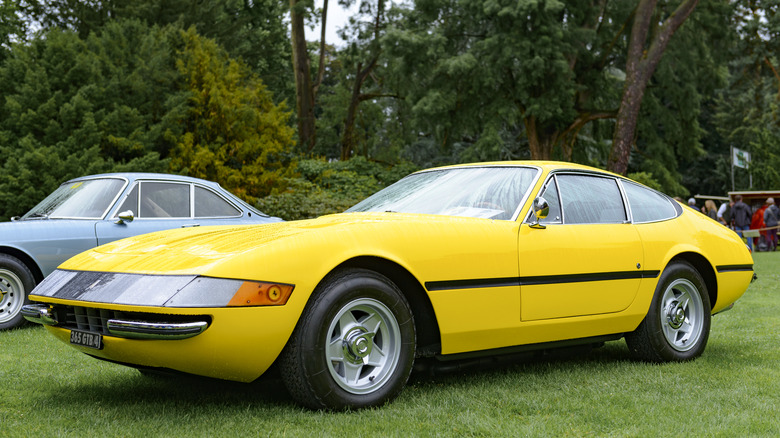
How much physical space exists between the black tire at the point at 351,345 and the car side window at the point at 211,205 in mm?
4832

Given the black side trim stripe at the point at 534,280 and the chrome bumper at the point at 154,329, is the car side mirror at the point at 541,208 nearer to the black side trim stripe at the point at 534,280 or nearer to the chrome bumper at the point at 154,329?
the black side trim stripe at the point at 534,280

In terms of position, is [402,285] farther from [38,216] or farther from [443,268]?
[38,216]

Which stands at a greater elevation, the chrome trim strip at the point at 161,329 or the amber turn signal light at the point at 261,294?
the amber turn signal light at the point at 261,294

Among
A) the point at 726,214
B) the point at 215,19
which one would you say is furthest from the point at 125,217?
the point at 726,214

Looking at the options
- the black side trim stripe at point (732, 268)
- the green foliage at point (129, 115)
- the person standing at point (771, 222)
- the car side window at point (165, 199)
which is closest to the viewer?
the black side trim stripe at point (732, 268)

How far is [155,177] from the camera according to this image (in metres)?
8.45

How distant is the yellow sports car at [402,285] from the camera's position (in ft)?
12.2

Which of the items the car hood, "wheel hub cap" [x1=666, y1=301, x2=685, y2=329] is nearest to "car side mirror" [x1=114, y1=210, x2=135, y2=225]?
the car hood

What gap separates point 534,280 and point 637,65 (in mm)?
18891

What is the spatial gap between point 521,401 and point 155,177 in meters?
5.42

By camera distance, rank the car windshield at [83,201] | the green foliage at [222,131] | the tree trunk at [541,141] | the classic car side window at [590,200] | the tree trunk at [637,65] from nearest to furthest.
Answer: the classic car side window at [590,200] < the car windshield at [83,201] < the green foliage at [222,131] < the tree trunk at [637,65] < the tree trunk at [541,141]

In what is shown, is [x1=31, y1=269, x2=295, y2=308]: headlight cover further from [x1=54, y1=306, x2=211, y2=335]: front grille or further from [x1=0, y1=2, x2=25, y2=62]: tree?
[x1=0, y1=2, x2=25, y2=62]: tree

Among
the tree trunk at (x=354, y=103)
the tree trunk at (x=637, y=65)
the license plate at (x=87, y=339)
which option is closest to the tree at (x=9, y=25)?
the tree trunk at (x=354, y=103)

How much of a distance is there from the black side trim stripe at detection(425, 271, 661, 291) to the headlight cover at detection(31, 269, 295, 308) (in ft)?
3.16
